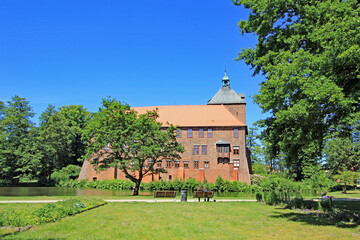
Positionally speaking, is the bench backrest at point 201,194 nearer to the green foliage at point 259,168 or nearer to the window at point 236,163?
the window at point 236,163

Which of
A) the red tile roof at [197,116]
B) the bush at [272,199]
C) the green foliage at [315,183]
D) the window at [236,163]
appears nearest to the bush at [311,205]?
the bush at [272,199]

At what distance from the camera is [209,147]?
5169cm

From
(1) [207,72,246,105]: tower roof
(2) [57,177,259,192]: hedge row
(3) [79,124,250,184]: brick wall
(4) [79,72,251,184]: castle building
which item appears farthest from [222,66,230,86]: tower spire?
(2) [57,177,259,192]: hedge row

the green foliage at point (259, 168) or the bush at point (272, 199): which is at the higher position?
the green foliage at point (259, 168)

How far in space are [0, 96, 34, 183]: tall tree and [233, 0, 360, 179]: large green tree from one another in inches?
1713

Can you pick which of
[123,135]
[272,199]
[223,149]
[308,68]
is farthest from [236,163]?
[308,68]

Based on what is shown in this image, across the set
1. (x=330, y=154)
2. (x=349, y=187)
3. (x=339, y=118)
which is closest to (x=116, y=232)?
(x=339, y=118)

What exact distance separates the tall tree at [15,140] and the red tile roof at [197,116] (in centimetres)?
2110

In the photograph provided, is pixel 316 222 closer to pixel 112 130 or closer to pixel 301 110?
pixel 301 110

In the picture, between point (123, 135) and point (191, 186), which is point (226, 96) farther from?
point (123, 135)

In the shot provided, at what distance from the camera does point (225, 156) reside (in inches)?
1972

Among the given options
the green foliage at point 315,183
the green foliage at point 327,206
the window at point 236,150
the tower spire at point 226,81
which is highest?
the tower spire at point 226,81

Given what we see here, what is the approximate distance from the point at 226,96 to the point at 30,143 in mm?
37057

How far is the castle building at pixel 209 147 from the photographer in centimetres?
4988
